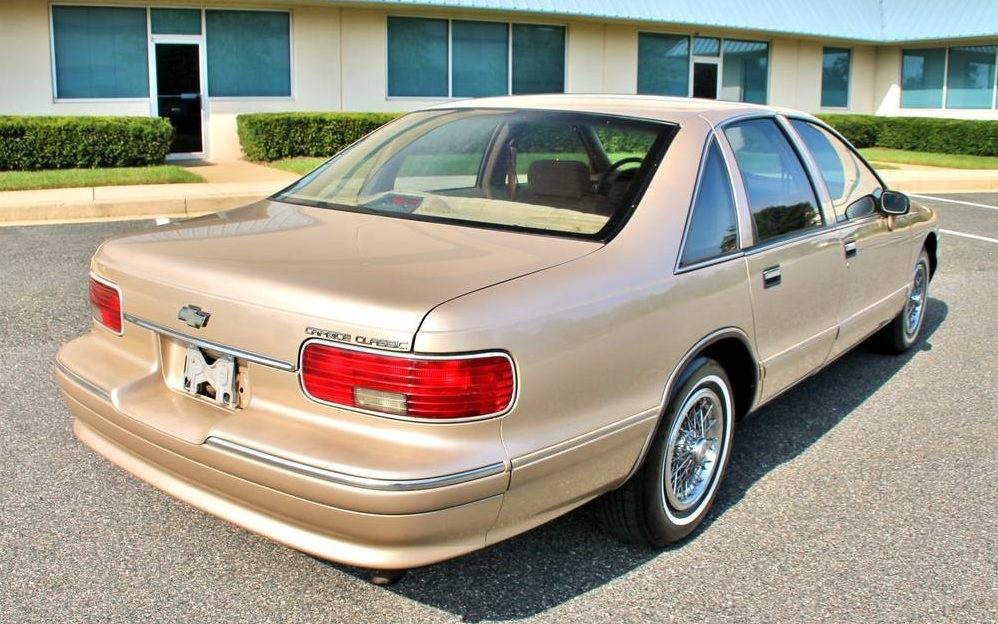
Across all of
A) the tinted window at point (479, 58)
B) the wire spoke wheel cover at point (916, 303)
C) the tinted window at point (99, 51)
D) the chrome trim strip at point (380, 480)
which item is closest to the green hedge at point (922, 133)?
the tinted window at point (479, 58)

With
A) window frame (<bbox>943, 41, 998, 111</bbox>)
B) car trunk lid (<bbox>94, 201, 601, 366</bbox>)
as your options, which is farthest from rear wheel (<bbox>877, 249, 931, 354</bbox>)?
window frame (<bbox>943, 41, 998, 111</bbox>)

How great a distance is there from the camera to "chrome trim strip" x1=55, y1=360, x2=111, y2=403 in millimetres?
3342

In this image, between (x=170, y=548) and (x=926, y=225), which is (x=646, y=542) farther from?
(x=926, y=225)

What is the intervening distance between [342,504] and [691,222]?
5.48 ft

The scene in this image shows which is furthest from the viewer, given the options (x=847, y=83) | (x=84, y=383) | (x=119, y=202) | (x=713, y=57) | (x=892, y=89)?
(x=892, y=89)

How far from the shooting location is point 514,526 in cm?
294

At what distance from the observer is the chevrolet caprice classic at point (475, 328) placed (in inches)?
108

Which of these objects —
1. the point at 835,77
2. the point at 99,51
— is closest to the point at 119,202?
the point at 99,51

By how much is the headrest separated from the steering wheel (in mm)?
58

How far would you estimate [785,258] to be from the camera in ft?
13.6

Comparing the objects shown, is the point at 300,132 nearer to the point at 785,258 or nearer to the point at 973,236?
the point at 973,236

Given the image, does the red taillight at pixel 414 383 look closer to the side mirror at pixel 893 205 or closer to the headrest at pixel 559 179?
the headrest at pixel 559 179

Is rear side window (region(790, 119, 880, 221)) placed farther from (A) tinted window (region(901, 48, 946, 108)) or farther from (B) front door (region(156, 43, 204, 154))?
(A) tinted window (region(901, 48, 946, 108))

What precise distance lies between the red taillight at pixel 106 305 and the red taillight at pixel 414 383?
1.01m
